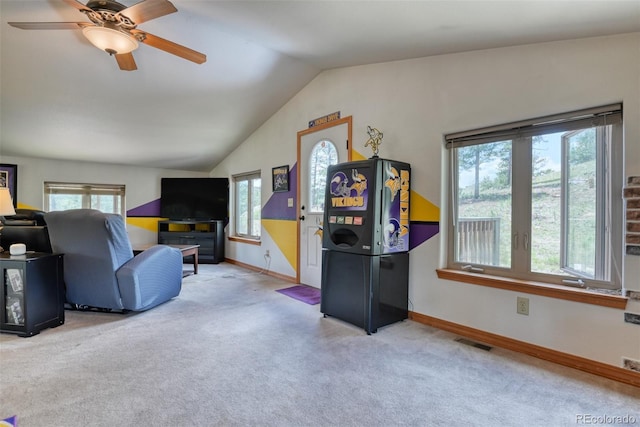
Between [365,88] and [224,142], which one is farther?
[224,142]

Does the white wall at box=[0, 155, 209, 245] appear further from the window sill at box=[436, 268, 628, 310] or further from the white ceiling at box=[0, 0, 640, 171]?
the window sill at box=[436, 268, 628, 310]

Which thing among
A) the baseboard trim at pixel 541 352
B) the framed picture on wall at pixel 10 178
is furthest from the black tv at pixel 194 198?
the baseboard trim at pixel 541 352

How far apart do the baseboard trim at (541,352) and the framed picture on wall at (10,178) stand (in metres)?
6.51

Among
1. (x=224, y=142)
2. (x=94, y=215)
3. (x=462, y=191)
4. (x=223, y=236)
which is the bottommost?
(x=223, y=236)

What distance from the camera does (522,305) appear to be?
2.36 m

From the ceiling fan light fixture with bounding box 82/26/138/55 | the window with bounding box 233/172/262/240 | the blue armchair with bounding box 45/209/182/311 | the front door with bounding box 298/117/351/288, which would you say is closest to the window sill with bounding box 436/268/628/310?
the front door with bounding box 298/117/351/288

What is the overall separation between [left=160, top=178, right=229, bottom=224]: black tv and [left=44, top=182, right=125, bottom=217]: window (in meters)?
0.81

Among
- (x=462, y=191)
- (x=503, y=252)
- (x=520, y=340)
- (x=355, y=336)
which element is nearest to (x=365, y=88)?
(x=462, y=191)

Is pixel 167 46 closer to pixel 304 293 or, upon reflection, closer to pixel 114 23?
pixel 114 23

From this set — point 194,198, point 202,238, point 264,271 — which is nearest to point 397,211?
point 264,271

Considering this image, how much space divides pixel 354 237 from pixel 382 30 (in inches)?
68.3

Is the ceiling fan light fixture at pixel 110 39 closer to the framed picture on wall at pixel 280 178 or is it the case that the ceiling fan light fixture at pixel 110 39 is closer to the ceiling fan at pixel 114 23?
the ceiling fan at pixel 114 23

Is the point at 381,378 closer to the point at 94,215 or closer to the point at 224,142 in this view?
the point at 94,215

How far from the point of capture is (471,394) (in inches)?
70.9
